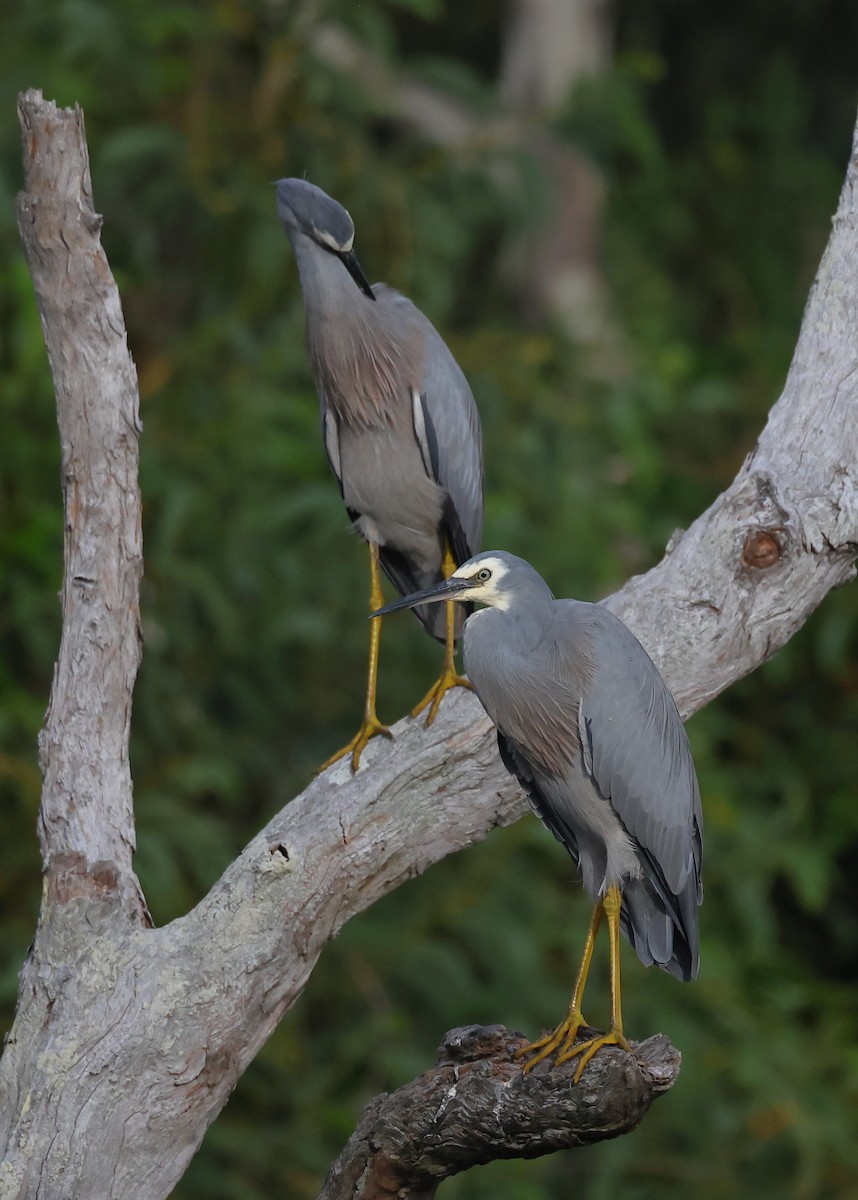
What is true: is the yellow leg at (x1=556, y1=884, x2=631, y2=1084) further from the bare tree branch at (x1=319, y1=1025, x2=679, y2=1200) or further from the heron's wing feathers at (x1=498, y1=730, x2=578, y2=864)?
the heron's wing feathers at (x1=498, y1=730, x2=578, y2=864)

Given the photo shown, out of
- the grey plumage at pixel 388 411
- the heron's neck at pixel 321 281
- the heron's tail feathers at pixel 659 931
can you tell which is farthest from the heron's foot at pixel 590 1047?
the heron's neck at pixel 321 281

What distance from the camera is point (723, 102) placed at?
8.70 meters

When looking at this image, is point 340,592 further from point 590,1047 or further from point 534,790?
point 590,1047

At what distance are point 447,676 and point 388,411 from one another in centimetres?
60

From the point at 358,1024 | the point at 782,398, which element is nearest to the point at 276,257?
the point at 358,1024

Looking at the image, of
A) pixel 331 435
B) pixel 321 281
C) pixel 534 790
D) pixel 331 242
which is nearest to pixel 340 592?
pixel 331 435

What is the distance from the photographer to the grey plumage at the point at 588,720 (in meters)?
2.68

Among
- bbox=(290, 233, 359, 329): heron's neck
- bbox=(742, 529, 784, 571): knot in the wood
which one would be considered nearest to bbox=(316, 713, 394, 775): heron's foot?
bbox=(742, 529, 784, 571): knot in the wood

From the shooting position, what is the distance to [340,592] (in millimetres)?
5668

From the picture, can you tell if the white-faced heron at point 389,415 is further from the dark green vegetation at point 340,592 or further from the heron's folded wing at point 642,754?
the dark green vegetation at point 340,592

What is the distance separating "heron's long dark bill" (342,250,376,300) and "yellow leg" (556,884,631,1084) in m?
1.37

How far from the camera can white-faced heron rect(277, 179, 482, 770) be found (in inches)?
134

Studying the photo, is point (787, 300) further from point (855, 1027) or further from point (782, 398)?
point (782, 398)

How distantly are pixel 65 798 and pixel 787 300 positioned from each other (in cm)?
640
